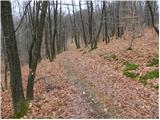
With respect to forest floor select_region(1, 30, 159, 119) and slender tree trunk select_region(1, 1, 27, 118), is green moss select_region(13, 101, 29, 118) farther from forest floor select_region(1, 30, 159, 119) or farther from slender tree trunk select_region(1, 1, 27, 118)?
forest floor select_region(1, 30, 159, 119)

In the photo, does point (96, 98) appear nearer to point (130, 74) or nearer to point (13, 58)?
point (13, 58)

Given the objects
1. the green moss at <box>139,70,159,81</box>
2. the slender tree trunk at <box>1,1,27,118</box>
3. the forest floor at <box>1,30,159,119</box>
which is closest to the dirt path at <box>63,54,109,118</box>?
the forest floor at <box>1,30,159,119</box>

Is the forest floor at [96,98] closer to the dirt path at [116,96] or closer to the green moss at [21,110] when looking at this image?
the dirt path at [116,96]

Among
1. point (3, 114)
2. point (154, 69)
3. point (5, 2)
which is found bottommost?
point (3, 114)

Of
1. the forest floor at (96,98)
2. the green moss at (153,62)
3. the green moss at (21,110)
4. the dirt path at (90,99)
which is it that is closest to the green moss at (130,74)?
the forest floor at (96,98)

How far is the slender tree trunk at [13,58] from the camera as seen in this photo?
941 cm

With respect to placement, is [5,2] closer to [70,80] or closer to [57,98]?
[57,98]

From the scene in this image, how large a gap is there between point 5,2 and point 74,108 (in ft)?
13.7

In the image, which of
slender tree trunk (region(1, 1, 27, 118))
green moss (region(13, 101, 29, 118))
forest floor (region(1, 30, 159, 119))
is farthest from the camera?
green moss (region(13, 101, 29, 118))

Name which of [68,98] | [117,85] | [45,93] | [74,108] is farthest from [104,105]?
[45,93]

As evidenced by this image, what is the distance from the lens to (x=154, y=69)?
1387cm

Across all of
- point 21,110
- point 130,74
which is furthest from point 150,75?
point 21,110

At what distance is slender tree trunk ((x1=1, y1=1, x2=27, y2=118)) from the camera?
9414 millimetres

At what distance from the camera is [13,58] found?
974cm
